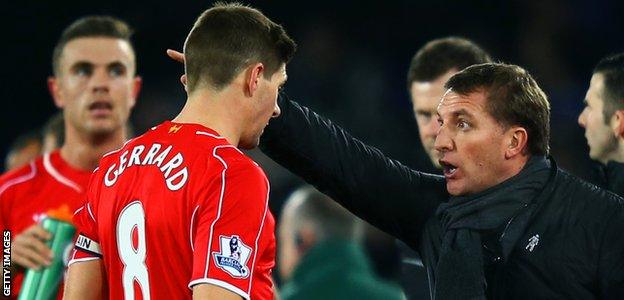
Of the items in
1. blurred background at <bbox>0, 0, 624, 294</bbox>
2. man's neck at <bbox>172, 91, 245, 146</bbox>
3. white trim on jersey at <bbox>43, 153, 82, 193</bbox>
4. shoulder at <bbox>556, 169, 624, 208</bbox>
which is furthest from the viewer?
blurred background at <bbox>0, 0, 624, 294</bbox>

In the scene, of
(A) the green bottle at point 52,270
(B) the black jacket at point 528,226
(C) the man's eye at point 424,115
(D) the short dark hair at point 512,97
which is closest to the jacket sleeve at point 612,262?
(B) the black jacket at point 528,226

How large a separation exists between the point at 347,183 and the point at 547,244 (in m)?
0.68

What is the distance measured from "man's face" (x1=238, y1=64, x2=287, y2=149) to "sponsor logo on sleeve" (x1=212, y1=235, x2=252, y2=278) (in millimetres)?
398

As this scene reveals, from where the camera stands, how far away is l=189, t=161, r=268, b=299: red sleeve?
2.75 metres

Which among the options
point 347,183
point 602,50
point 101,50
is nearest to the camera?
point 347,183

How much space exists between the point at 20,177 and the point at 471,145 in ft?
7.44

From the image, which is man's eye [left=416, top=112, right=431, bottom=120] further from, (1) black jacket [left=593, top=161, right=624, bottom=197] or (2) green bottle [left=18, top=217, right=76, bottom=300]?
(2) green bottle [left=18, top=217, right=76, bottom=300]

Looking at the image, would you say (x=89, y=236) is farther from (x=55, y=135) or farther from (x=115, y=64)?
(x=55, y=135)

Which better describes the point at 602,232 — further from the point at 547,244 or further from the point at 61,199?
the point at 61,199

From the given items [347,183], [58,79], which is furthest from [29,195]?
[347,183]

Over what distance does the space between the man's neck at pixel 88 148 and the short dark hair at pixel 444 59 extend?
1410mm

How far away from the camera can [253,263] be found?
2836mm

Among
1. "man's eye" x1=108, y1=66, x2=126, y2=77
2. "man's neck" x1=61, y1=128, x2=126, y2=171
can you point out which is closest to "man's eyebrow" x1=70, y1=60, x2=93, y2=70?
"man's eye" x1=108, y1=66, x2=126, y2=77

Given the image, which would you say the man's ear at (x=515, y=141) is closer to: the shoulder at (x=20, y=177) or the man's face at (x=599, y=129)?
the man's face at (x=599, y=129)
